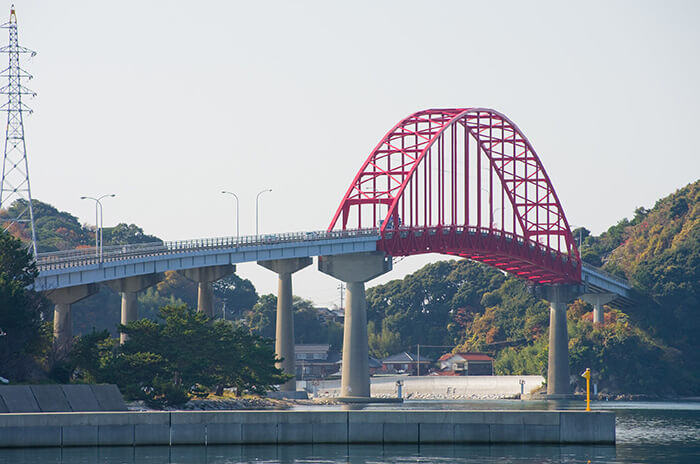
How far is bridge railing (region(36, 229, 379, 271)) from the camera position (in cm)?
9462

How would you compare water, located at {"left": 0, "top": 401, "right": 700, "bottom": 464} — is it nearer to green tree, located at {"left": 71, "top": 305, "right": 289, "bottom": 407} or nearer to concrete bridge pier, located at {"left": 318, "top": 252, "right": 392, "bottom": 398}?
green tree, located at {"left": 71, "top": 305, "right": 289, "bottom": 407}

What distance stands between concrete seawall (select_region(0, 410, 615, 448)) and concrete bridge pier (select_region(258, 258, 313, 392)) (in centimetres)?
5825

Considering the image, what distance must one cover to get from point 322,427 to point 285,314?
6096 cm

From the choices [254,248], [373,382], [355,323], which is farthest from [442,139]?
[373,382]

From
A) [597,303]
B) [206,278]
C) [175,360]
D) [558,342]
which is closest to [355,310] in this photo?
[206,278]

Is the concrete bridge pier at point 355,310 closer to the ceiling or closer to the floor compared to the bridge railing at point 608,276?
closer to the floor

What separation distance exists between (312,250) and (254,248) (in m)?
9.62

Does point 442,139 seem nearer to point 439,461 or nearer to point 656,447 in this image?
point 656,447

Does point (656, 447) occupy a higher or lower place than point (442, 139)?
lower

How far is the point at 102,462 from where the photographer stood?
2203 inches

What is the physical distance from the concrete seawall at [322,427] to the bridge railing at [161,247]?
29.6 m

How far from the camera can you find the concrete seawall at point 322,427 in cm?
6212

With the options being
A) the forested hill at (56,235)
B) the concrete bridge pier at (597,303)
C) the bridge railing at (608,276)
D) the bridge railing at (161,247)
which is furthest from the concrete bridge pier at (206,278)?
the concrete bridge pier at (597,303)

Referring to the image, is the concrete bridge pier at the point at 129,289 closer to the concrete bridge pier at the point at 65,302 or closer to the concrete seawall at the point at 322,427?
the concrete bridge pier at the point at 65,302
